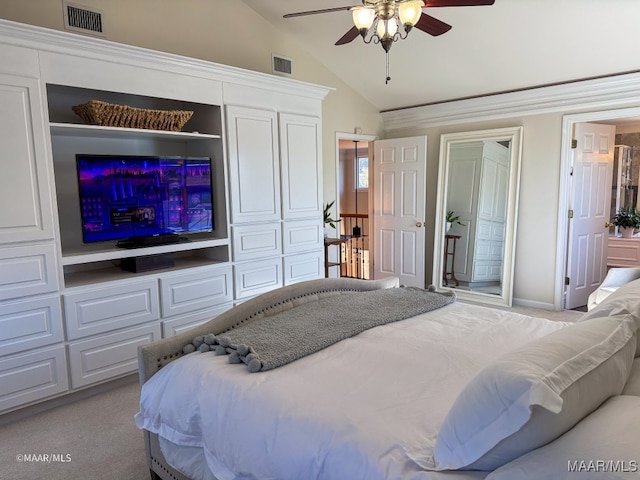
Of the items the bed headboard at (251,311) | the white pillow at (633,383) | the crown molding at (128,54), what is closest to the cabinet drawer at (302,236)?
the crown molding at (128,54)

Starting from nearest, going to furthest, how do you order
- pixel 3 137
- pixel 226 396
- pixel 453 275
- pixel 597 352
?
pixel 597 352 < pixel 226 396 < pixel 3 137 < pixel 453 275

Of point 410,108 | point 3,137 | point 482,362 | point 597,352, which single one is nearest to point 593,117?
point 410,108

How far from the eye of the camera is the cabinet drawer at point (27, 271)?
2607 mm

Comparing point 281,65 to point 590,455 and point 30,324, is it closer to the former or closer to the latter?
point 30,324

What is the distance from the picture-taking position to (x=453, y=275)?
540 cm

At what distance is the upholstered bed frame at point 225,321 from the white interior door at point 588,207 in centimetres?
302

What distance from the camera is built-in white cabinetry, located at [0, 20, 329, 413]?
2650 millimetres

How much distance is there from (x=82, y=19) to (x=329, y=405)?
3307 mm

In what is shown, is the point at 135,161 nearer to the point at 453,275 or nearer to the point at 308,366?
the point at 308,366

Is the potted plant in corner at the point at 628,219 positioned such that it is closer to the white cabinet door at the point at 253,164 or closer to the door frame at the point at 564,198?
the door frame at the point at 564,198

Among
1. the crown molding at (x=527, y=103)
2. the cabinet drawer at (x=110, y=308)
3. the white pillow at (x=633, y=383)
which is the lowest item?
the cabinet drawer at (x=110, y=308)

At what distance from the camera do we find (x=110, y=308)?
3.06 meters

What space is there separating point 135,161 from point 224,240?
3.08ft

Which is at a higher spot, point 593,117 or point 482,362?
point 593,117
